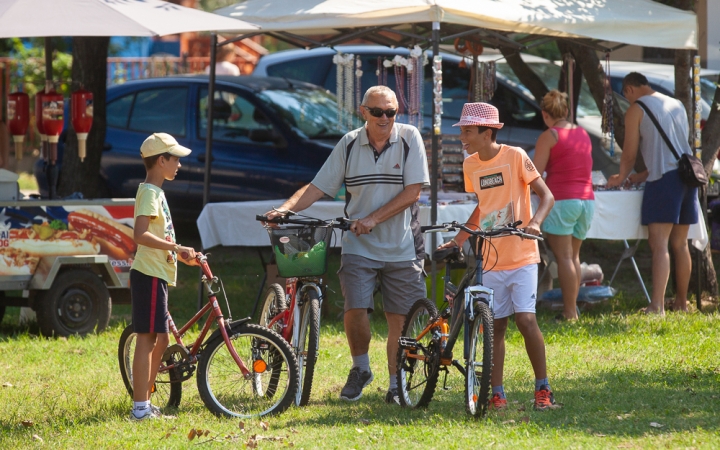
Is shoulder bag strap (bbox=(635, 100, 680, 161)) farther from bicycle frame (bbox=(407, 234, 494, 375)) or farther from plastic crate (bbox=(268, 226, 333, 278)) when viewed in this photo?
plastic crate (bbox=(268, 226, 333, 278))

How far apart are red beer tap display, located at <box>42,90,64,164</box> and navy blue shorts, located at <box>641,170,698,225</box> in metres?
4.85

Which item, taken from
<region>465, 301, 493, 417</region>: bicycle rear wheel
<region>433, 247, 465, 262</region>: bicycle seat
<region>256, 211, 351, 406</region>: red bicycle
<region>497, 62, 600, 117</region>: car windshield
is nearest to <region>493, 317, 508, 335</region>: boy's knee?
<region>465, 301, 493, 417</region>: bicycle rear wheel

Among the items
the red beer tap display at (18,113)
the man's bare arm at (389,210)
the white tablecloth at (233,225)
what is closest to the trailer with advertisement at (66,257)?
the white tablecloth at (233,225)

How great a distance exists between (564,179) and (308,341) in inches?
126

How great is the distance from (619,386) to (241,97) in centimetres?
585

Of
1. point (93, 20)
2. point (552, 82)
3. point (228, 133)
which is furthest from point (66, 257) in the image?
point (552, 82)

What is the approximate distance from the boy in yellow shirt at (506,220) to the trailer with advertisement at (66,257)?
3.33 meters

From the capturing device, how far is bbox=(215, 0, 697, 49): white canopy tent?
7.41 meters

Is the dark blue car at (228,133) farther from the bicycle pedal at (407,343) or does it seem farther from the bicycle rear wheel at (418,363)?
the bicycle pedal at (407,343)

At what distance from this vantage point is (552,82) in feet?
45.5

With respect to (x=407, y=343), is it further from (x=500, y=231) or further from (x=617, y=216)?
(x=617, y=216)

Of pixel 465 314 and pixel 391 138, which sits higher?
pixel 391 138

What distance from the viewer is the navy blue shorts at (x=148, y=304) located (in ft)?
17.0

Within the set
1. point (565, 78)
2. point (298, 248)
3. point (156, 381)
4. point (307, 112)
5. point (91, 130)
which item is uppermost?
point (565, 78)
